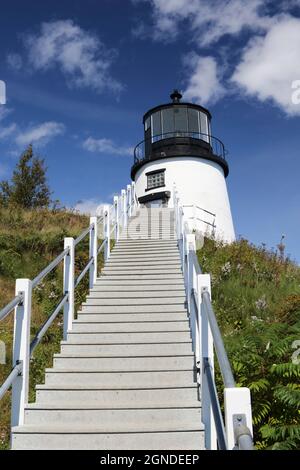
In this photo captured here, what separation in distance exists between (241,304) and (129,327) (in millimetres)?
3465

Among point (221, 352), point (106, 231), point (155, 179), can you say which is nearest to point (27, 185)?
point (155, 179)

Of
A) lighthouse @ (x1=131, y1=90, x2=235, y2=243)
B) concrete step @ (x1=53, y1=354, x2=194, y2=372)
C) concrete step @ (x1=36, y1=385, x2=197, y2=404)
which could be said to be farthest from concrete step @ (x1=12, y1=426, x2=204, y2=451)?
lighthouse @ (x1=131, y1=90, x2=235, y2=243)

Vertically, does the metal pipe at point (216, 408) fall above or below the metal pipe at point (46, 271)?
below

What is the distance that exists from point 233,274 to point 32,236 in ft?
18.0

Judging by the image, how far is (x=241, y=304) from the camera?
352 inches

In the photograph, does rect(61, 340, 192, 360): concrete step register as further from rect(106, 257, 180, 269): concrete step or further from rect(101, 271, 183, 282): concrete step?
rect(106, 257, 180, 269): concrete step

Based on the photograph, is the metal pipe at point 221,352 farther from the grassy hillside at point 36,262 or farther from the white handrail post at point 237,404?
the grassy hillside at point 36,262

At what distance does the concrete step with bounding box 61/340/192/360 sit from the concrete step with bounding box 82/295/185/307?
1.31 m

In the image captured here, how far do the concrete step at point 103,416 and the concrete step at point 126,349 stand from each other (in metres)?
1.06

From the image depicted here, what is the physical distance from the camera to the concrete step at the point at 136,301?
22.9 feet

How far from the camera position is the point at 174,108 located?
22.1 m

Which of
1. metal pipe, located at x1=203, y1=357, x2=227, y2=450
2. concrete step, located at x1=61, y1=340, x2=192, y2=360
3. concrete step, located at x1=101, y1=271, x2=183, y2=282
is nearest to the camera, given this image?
metal pipe, located at x1=203, y1=357, x2=227, y2=450

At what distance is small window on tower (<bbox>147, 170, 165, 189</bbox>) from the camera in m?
21.7

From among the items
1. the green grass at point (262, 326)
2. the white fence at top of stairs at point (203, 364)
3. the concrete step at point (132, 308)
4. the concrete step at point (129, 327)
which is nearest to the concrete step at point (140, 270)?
the green grass at point (262, 326)
